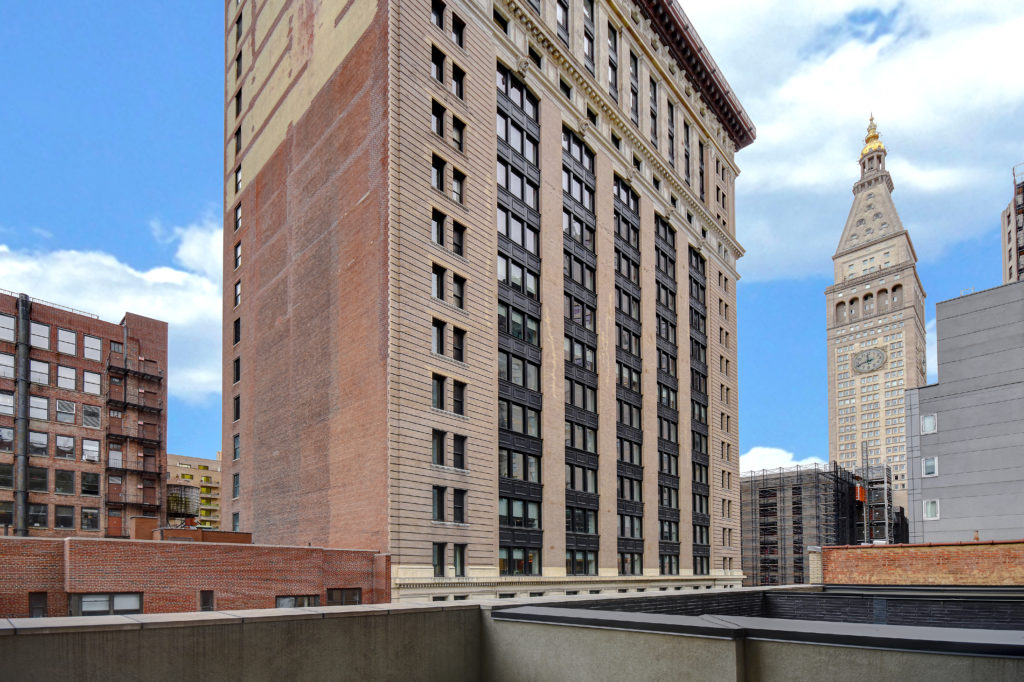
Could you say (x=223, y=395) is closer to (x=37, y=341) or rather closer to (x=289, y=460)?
(x=289, y=460)

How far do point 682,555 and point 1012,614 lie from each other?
37993 mm

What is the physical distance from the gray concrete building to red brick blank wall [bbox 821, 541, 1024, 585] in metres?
14.4

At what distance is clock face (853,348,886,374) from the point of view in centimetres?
18038

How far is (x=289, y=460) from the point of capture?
139ft

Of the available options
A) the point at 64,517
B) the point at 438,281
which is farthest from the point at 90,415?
the point at 438,281

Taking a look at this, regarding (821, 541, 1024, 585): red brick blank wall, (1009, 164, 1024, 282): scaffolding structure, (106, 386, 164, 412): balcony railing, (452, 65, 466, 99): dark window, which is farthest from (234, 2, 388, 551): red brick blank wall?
(1009, 164, 1024, 282): scaffolding structure

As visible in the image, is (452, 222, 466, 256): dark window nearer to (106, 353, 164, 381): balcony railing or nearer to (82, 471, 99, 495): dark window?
(82, 471, 99, 495): dark window

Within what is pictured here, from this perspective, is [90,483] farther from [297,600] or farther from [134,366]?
[297,600]

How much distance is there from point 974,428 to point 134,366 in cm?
A: 7030

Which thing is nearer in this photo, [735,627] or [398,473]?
[735,627]

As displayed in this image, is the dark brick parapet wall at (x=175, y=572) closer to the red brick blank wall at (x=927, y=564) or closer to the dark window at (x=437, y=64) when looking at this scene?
the red brick blank wall at (x=927, y=564)

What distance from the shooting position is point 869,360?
182500 millimetres

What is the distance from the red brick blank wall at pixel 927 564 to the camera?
96.0 feet

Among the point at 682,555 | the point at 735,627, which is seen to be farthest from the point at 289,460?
the point at 735,627
